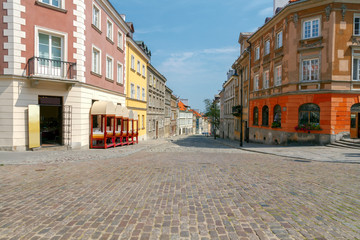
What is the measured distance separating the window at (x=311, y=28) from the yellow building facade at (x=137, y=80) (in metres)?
16.0

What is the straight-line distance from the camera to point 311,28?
18.0 m

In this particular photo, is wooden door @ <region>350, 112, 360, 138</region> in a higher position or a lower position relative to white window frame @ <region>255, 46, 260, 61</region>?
lower

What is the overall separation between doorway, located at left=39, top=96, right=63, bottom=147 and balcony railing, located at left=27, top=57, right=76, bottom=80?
141 centimetres

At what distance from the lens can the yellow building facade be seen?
2373 centimetres

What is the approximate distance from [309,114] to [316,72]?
3.32 m

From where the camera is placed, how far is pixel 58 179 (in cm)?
696

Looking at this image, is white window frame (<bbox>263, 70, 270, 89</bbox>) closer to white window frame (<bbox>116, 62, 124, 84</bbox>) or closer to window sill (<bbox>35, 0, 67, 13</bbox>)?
white window frame (<bbox>116, 62, 124, 84</bbox>)

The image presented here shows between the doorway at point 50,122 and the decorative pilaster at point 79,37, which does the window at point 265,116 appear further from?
the doorway at point 50,122

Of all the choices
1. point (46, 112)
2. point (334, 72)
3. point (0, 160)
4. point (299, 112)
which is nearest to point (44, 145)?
point (0, 160)

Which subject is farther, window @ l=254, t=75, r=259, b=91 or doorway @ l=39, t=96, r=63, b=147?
window @ l=254, t=75, r=259, b=91

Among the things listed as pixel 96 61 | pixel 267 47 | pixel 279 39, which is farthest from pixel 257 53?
pixel 96 61

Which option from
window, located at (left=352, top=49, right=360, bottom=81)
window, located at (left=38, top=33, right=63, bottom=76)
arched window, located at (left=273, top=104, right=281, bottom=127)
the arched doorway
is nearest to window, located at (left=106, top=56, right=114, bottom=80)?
window, located at (left=38, top=33, right=63, bottom=76)

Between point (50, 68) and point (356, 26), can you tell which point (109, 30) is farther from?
point (356, 26)

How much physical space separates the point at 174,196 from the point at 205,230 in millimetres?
1739
